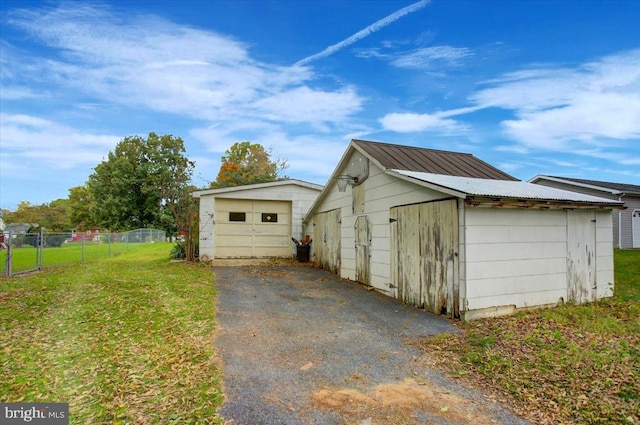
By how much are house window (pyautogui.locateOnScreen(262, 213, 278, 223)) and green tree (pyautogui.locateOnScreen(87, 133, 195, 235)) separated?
65.4 feet

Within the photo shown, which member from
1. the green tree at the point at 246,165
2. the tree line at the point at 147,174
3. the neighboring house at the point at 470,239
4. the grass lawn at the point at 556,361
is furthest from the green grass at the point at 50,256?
the grass lawn at the point at 556,361

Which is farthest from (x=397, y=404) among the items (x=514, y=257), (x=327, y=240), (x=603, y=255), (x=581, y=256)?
(x=327, y=240)

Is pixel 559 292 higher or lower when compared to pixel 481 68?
lower

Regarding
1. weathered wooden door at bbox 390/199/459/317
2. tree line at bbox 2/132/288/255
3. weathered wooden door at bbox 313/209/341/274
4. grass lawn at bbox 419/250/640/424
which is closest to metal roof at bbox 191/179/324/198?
weathered wooden door at bbox 313/209/341/274

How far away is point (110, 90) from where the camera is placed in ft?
36.2

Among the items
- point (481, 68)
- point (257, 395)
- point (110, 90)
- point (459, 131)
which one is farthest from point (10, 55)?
point (459, 131)

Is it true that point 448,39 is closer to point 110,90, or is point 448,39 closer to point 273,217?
point 273,217

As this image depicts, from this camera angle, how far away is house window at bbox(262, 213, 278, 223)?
1384cm

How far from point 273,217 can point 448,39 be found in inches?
354

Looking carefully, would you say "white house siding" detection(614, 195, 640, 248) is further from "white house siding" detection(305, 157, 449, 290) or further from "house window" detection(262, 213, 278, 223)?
"house window" detection(262, 213, 278, 223)

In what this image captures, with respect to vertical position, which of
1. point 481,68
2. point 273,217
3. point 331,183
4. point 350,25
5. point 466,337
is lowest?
point 466,337

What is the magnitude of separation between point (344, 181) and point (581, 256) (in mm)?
5933

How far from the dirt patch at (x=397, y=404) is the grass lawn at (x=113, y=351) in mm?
1051

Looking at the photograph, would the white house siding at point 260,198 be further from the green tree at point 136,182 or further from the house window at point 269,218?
the green tree at point 136,182
